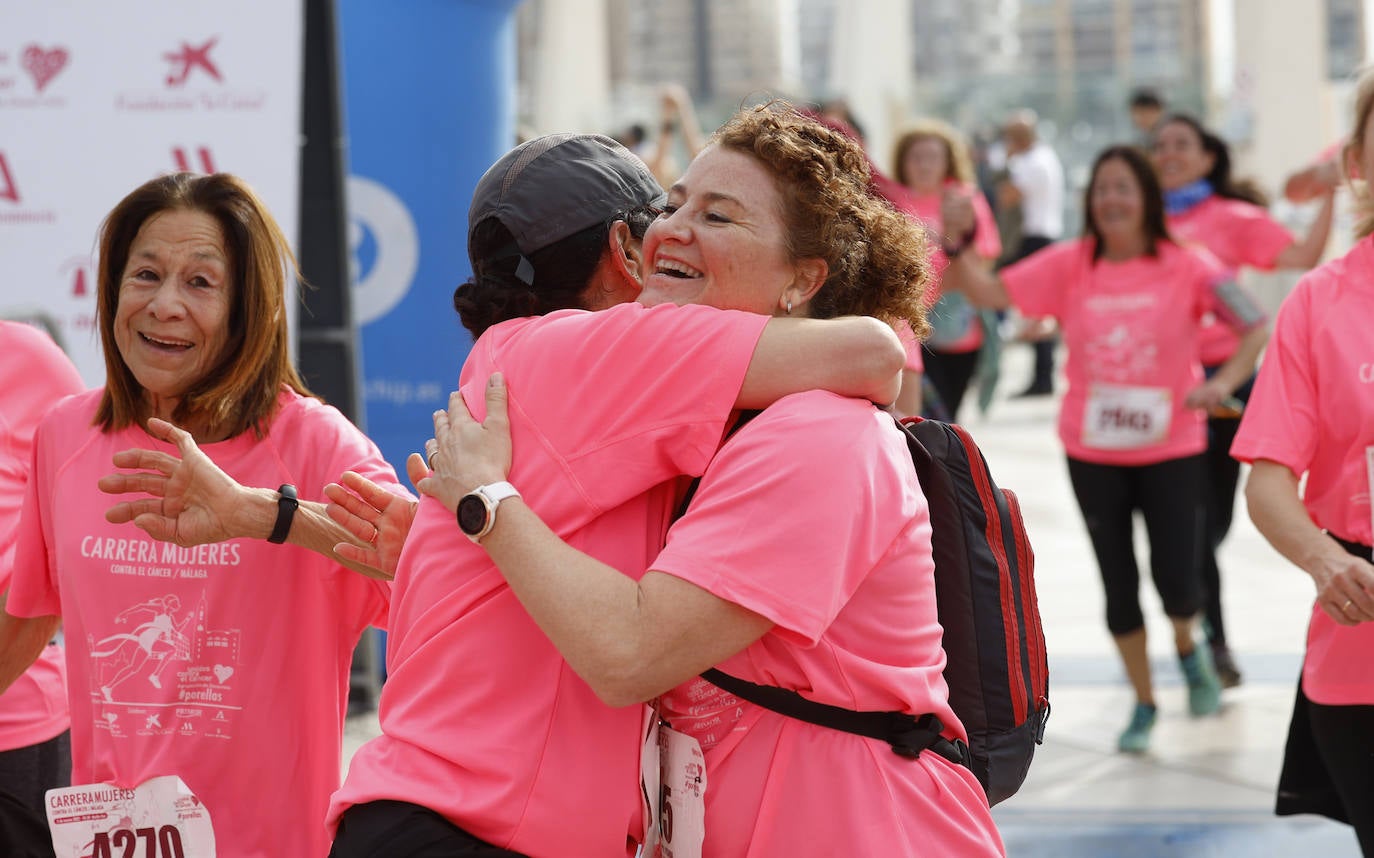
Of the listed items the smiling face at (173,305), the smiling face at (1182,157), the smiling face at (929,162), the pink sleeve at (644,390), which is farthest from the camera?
the smiling face at (929,162)

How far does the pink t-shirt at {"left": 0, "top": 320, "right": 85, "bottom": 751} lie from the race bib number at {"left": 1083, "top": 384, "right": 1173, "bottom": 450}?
3.89 metres

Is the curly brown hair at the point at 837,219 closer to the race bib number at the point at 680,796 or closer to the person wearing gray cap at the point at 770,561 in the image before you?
the person wearing gray cap at the point at 770,561

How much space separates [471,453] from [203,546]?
0.82 meters

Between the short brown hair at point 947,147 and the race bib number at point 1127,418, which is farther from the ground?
the short brown hair at point 947,147

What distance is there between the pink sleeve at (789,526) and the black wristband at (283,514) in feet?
2.74

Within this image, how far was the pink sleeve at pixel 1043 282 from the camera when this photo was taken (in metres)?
6.18

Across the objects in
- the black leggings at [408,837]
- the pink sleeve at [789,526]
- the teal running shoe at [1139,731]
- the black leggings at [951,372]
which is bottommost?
the teal running shoe at [1139,731]

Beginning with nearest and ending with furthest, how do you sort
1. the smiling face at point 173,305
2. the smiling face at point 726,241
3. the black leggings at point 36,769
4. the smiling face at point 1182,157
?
1. the smiling face at point 726,241
2. the smiling face at point 173,305
3. the black leggings at point 36,769
4. the smiling face at point 1182,157

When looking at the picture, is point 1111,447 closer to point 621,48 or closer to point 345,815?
point 345,815

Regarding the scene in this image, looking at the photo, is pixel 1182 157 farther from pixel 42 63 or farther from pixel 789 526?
pixel 789 526

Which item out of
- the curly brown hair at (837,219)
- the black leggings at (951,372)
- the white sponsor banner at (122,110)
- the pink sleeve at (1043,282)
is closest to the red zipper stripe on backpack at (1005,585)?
the curly brown hair at (837,219)

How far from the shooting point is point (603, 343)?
6.13 feet

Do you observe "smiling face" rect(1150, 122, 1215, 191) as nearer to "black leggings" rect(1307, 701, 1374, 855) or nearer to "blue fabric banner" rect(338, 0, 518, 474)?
"blue fabric banner" rect(338, 0, 518, 474)

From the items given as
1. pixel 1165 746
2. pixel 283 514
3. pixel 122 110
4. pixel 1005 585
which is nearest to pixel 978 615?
pixel 1005 585
